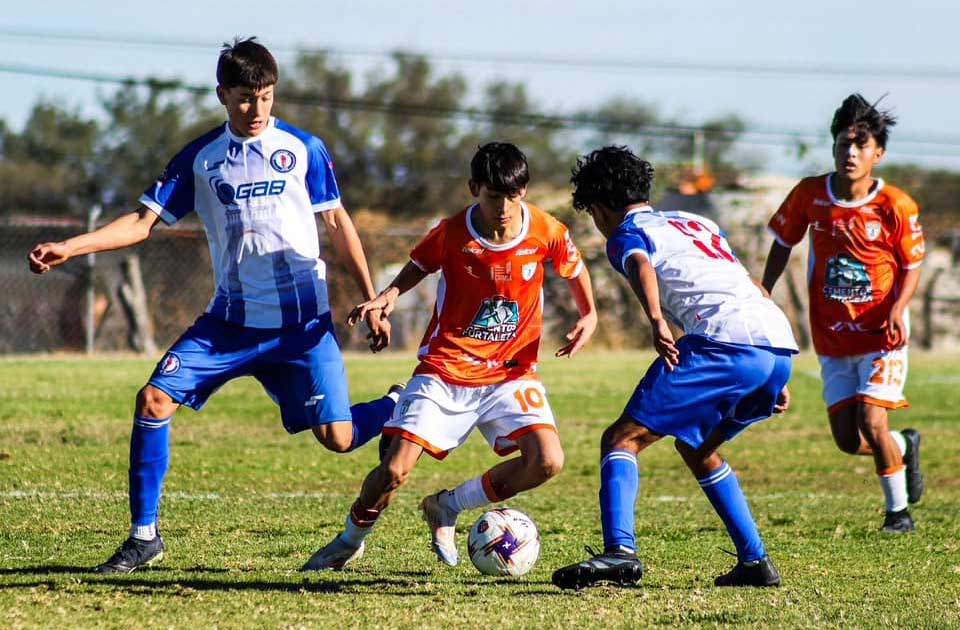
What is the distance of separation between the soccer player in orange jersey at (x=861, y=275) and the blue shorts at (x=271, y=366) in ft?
8.30

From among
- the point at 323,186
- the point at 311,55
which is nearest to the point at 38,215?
the point at 311,55

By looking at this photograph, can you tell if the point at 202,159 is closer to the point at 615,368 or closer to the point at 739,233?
the point at 615,368

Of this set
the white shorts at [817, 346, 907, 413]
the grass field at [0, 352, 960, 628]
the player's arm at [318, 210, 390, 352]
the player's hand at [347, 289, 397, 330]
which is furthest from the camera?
the white shorts at [817, 346, 907, 413]

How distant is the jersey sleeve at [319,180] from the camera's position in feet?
20.6

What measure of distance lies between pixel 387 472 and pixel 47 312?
47.5 ft

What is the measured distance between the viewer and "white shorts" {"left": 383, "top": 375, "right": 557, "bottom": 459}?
19.2 ft

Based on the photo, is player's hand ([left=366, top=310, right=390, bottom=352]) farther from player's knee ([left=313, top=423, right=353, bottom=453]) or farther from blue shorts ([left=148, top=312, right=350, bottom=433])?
player's knee ([left=313, top=423, right=353, bottom=453])

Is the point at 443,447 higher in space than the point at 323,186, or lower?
lower

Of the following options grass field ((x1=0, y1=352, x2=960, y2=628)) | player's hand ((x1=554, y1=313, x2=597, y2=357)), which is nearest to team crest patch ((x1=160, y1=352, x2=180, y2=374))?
grass field ((x1=0, y1=352, x2=960, y2=628))

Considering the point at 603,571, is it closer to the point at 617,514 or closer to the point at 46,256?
the point at 617,514

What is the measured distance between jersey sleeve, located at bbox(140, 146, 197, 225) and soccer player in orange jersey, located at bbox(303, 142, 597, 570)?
1077mm

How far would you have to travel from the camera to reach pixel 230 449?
10.8 meters

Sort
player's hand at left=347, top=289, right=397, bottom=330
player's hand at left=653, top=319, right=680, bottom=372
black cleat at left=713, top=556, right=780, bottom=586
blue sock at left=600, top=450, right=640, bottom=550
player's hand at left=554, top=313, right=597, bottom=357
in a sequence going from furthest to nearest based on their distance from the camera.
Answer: player's hand at left=554, top=313, right=597, bottom=357 → black cleat at left=713, top=556, right=780, bottom=586 → player's hand at left=347, top=289, right=397, bottom=330 → blue sock at left=600, top=450, right=640, bottom=550 → player's hand at left=653, top=319, right=680, bottom=372

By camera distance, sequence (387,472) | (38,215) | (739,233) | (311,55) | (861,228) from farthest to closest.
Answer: (311,55) → (38,215) → (739,233) → (861,228) → (387,472)
